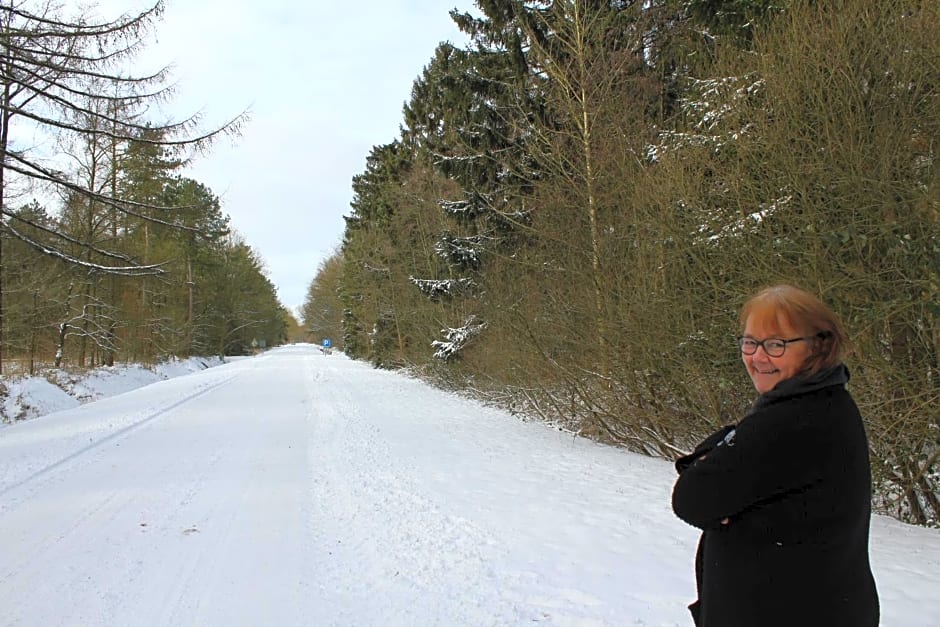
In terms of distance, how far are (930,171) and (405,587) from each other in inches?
221

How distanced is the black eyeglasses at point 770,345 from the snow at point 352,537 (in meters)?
2.51

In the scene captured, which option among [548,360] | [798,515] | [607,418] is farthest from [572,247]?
[798,515]

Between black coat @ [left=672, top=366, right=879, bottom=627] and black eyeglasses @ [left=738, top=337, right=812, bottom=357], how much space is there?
0.36 ft

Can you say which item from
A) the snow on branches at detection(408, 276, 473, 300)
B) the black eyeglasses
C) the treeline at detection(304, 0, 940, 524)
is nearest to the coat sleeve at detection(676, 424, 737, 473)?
the black eyeglasses

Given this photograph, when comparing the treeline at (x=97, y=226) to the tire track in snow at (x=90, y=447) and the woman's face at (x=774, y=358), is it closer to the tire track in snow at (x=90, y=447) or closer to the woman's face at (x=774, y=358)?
the tire track in snow at (x=90, y=447)

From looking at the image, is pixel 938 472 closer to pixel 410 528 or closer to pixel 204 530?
pixel 410 528

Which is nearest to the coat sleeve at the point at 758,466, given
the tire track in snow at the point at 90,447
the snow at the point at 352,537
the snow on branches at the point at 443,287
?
the snow at the point at 352,537

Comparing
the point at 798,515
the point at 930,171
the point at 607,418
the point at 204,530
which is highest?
the point at 930,171

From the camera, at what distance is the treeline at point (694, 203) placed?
5.27 meters

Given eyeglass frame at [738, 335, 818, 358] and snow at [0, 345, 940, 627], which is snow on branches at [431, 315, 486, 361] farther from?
eyeglass frame at [738, 335, 818, 358]

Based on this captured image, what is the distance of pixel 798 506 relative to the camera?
1.47 meters

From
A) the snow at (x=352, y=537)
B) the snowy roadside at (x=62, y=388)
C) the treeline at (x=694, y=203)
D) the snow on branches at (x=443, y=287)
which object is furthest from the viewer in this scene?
the snow on branches at (x=443, y=287)

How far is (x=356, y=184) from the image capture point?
36.7 metres

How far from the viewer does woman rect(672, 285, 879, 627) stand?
4.81ft
